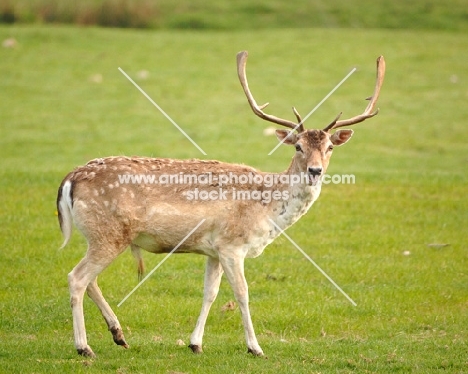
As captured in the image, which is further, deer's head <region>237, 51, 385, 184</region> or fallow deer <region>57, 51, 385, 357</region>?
deer's head <region>237, 51, 385, 184</region>

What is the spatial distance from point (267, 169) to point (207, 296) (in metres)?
10.1

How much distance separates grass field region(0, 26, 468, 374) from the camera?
950 centimetres

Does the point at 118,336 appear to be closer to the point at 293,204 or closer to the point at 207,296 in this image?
the point at 207,296

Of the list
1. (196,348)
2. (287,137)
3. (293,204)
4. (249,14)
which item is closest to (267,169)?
(287,137)

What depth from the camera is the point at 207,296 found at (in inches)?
373

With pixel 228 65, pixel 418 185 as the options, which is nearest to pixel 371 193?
pixel 418 185

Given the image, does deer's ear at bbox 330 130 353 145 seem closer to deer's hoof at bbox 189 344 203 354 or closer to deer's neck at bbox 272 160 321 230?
deer's neck at bbox 272 160 321 230

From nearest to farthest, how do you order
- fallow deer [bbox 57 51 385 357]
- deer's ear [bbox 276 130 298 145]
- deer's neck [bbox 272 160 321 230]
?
fallow deer [bbox 57 51 385 357], deer's neck [bbox 272 160 321 230], deer's ear [bbox 276 130 298 145]

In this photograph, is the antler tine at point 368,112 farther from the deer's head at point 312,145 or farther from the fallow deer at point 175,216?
the fallow deer at point 175,216

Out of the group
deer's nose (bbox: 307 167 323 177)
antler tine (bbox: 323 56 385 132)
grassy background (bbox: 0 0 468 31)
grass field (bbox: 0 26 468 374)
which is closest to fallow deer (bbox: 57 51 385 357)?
deer's nose (bbox: 307 167 323 177)

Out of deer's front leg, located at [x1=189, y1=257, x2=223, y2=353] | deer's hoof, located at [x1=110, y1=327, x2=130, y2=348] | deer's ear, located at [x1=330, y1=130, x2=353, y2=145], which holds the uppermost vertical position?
deer's ear, located at [x1=330, y1=130, x2=353, y2=145]

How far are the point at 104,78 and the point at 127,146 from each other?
8934 mm

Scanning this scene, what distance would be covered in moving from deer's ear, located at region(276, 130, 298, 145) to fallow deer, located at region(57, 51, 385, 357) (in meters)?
0.02

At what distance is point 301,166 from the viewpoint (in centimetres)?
943
